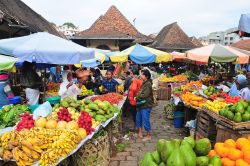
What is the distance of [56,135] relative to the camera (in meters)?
4.27

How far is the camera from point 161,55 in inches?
470

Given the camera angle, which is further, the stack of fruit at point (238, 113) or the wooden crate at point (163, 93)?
the wooden crate at point (163, 93)

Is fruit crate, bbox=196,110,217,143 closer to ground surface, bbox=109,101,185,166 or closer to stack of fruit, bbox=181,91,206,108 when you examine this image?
ground surface, bbox=109,101,185,166

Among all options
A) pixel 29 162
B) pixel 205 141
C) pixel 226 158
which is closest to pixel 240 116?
pixel 226 158

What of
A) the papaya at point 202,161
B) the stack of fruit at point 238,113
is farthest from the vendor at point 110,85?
the papaya at point 202,161

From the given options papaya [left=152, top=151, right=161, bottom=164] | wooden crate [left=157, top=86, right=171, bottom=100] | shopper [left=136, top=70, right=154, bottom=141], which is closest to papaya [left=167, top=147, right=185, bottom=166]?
papaya [left=152, top=151, right=161, bottom=164]

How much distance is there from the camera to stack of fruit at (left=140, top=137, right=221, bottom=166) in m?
2.39

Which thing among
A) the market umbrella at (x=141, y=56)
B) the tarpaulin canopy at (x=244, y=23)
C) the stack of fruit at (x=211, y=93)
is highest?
the tarpaulin canopy at (x=244, y=23)

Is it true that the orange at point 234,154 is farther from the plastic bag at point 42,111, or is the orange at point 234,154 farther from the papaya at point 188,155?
the plastic bag at point 42,111

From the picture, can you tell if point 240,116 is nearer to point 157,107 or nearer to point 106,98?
point 106,98

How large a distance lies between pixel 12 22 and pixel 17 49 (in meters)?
4.26

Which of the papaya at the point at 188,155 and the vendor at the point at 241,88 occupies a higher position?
the papaya at the point at 188,155

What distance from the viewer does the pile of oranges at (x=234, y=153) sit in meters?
2.92

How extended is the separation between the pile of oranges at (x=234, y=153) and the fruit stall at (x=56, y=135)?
2.03 metres
